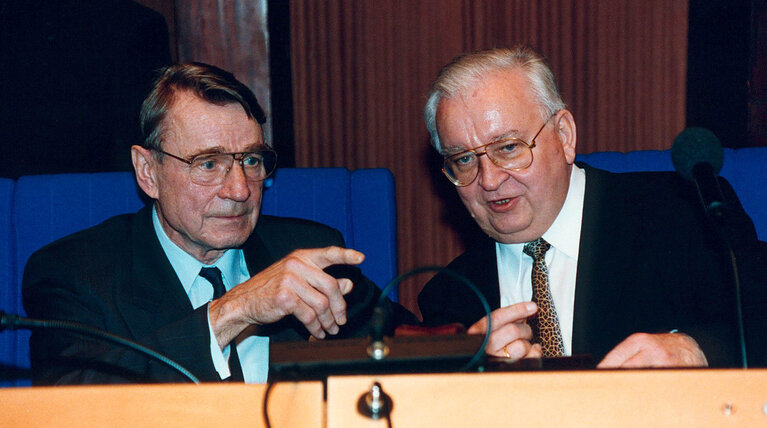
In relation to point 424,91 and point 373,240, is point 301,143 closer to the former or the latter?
point 424,91

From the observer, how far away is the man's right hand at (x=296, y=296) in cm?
140

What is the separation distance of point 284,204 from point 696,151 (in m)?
1.17

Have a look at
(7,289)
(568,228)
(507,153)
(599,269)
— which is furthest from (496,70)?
(7,289)

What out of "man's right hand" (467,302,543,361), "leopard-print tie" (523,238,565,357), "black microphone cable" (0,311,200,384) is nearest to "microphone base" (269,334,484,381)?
"black microphone cable" (0,311,200,384)

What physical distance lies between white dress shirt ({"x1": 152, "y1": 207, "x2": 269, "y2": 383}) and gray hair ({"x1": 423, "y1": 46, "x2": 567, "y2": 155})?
2.37 ft

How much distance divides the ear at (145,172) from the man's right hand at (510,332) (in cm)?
100

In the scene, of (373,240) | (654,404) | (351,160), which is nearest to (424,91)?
(351,160)

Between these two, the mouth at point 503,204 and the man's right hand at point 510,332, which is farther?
the mouth at point 503,204

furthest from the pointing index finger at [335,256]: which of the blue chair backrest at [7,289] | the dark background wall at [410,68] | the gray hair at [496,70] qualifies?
the dark background wall at [410,68]

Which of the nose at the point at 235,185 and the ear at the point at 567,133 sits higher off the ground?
the ear at the point at 567,133

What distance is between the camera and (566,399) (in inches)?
31.1

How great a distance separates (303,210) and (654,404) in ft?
4.34

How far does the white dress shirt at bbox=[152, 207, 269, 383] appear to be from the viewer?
1.79m

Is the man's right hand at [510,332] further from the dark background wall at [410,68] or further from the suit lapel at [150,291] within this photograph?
the dark background wall at [410,68]
